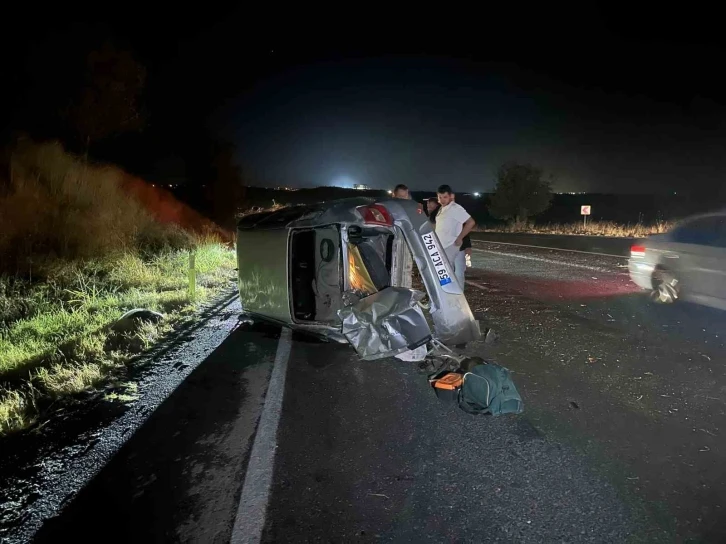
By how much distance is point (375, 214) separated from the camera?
5.49m

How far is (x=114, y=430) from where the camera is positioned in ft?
13.3

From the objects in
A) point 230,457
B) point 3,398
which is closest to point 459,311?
point 230,457

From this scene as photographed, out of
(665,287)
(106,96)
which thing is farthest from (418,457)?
(106,96)

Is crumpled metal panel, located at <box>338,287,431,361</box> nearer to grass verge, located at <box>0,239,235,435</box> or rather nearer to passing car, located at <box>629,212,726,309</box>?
grass verge, located at <box>0,239,235,435</box>

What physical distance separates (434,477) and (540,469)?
72 cm

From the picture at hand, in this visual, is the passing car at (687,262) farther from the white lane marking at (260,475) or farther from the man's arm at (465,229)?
the white lane marking at (260,475)

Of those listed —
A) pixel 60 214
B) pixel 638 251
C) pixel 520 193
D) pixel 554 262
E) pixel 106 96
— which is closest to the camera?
pixel 638 251

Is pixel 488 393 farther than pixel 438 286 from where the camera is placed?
No

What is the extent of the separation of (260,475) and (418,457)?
1086 millimetres

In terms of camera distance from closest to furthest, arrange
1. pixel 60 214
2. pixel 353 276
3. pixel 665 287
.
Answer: pixel 353 276 < pixel 665 287 < pixel 60 214

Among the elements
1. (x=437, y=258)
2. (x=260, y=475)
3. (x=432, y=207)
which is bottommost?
(x=260, y=475)

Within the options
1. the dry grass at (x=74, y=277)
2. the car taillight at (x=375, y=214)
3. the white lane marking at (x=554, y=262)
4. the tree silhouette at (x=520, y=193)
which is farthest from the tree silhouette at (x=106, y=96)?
the tree silhouette at (x=520, y=193)

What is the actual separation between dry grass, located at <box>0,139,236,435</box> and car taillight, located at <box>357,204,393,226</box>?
3.01 m

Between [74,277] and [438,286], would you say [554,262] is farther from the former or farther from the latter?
[74,277]
